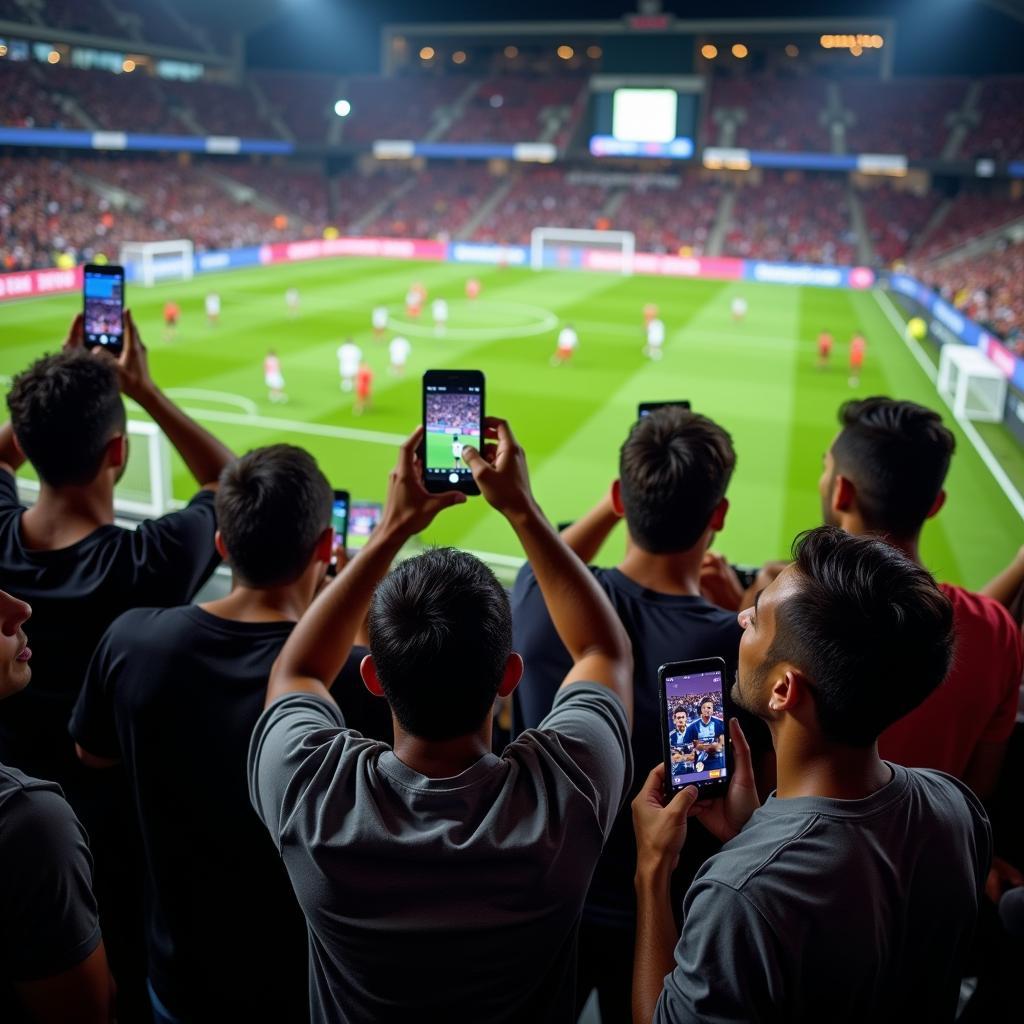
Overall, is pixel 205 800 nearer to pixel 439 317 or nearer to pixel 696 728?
pixel 696 728

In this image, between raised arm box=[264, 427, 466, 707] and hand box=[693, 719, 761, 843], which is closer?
hand box=[693, 719, 761, 843]

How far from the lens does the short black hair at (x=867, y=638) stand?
218 cm

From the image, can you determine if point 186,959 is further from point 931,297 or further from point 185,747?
point 931,297

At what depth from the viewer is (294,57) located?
5519 cm

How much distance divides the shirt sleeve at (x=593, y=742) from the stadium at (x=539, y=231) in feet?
4.31

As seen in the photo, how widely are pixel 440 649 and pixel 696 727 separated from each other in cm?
81

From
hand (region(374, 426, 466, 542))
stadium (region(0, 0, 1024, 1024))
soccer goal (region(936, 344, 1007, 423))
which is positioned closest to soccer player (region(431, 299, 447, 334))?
stadium (region(0, 0, 1024, 1024))

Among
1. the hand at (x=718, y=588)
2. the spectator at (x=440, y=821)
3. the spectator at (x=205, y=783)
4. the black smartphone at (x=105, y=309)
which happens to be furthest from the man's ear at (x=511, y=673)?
the black smartphone at (x=105, y=309)

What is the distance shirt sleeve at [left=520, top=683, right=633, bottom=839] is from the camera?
228cm

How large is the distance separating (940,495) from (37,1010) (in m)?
3.67

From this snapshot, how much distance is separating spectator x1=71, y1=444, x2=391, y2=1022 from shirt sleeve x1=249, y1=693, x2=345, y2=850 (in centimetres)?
48

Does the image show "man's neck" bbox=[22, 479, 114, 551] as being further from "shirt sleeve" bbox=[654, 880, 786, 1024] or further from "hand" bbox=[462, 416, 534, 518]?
"shirt sleeve" bbox=[654, 880, 786, 1024]

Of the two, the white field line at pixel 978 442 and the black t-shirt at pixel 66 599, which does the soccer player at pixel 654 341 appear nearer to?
the white field line at pixel 978 442

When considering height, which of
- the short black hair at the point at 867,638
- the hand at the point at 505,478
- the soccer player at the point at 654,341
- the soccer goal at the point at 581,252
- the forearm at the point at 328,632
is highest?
the soccer goal at the point at 581,252
